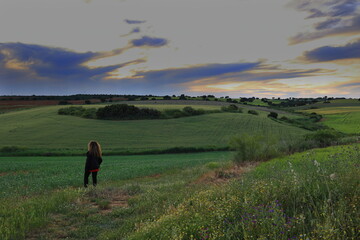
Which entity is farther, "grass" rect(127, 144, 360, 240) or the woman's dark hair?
the woman's dark hair

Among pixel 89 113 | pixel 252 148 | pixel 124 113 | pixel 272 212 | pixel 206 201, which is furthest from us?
pixel 89 113

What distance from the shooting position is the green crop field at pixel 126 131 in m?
48.9

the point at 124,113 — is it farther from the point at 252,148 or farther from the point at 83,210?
the point at 83,210

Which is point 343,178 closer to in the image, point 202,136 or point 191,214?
point 191,214

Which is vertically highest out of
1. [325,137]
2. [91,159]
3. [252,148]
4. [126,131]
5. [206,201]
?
[206,201]

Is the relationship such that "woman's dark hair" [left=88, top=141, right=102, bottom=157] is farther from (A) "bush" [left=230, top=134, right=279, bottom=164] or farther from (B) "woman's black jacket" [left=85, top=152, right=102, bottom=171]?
(A) "bush" [left=230, top=134, right=279, bottom=164]

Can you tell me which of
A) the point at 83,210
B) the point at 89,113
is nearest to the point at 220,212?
the point at 83,210

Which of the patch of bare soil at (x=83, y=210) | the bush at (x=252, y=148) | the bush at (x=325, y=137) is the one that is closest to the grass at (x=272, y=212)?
the patch of bare soil at (x=83, y=210)

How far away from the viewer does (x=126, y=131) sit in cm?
6016

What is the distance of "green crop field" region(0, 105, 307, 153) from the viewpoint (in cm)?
4888

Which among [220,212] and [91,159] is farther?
[91,159]

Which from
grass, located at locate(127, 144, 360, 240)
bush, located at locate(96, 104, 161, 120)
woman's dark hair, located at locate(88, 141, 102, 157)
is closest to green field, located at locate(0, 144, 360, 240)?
grass, located at locate(127, 144, 360, 240)

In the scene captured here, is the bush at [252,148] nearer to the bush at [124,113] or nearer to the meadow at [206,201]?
the meadow at [206,201]

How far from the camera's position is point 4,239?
6.24 metres
